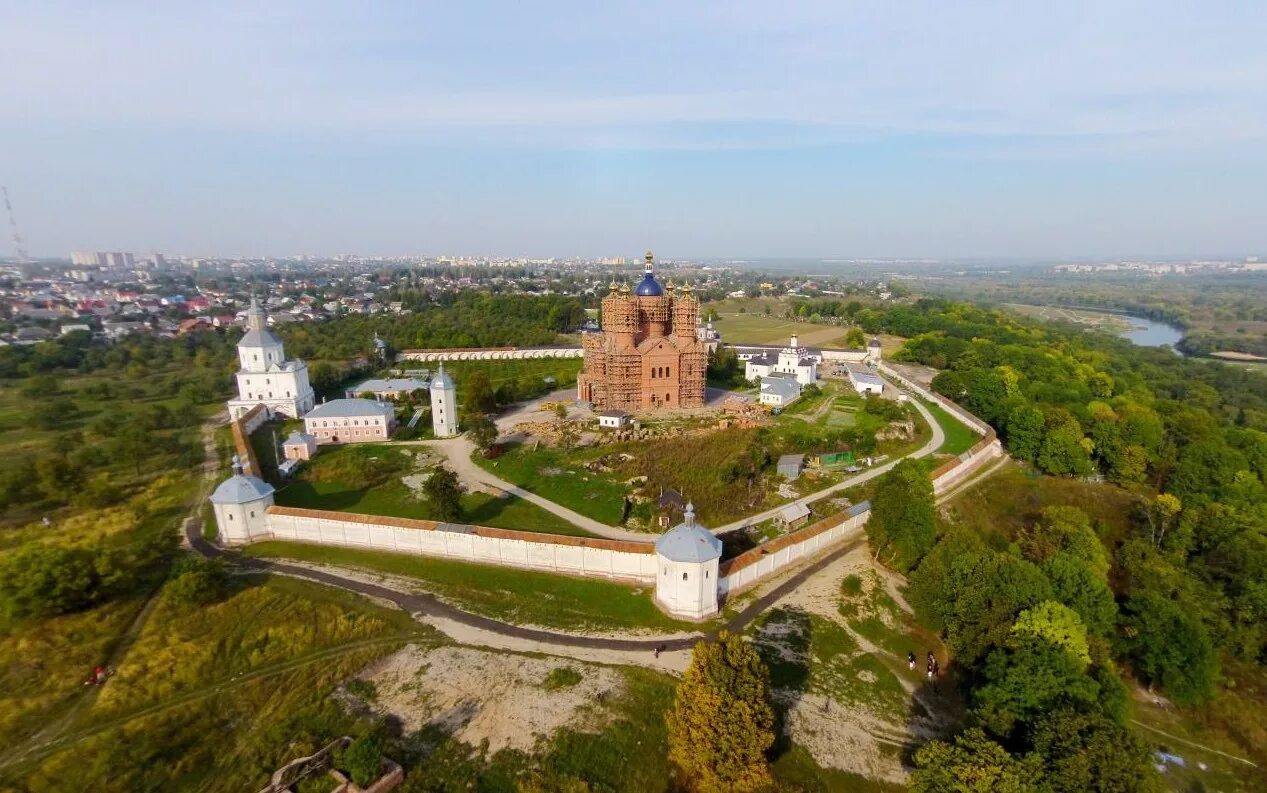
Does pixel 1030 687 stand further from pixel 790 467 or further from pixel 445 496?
pixel 445 496

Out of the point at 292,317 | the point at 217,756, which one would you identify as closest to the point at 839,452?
the point at 217,756

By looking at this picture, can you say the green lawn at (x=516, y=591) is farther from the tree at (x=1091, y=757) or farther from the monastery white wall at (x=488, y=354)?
the monastery white wall at (x=488, y=354)

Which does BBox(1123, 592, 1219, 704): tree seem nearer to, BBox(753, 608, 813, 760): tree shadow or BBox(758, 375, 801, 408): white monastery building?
BBox(753, 608, 813, 760): tree shadow

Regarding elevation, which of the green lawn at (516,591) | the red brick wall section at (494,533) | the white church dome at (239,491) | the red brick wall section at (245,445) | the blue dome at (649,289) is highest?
the blue dome at (649,289)

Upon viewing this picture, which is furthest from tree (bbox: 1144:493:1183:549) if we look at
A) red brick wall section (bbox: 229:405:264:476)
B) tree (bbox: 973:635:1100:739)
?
red brick wall section (bbox: 229:405:264:476)

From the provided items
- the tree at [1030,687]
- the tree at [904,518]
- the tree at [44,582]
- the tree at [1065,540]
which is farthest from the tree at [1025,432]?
the tree at [44,582]

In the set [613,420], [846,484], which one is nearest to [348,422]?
[613,420]
